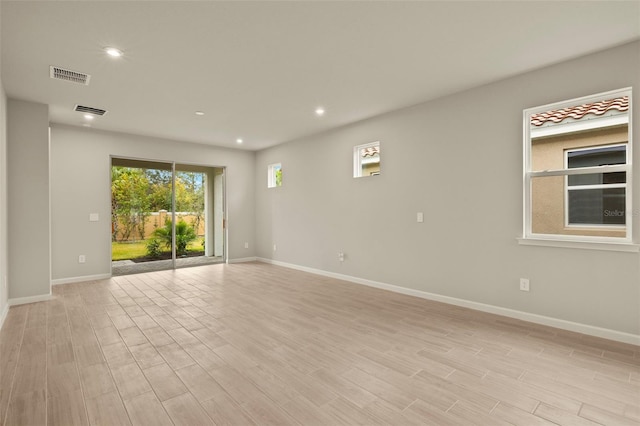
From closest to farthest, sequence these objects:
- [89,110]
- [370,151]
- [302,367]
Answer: [302,367] → [89,110] → [370,151]

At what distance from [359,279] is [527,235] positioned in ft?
8.62

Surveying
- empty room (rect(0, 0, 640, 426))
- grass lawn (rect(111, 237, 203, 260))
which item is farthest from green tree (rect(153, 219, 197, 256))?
empty room (rect(0, 0, 640, 426))

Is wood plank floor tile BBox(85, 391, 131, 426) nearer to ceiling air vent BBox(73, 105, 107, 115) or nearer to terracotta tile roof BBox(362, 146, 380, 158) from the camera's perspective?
ceiling air vent BBox(73, 105, 107, 115)

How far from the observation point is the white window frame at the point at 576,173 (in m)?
2.91

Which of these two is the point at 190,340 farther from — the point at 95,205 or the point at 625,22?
the point at 625,22

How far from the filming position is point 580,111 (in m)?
3.32

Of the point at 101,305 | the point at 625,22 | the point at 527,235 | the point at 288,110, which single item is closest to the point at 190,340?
the point at 101,305

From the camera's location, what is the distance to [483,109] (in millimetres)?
3826

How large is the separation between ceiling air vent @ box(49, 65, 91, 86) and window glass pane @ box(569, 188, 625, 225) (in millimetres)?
5491

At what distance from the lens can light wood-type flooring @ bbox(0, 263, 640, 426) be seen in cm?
190

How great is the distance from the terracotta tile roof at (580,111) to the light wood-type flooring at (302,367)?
2254 millimetres

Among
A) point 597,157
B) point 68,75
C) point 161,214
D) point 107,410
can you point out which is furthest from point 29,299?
point 597,157

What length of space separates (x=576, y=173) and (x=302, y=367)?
10.9ft

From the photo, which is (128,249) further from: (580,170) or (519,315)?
(580,170)
